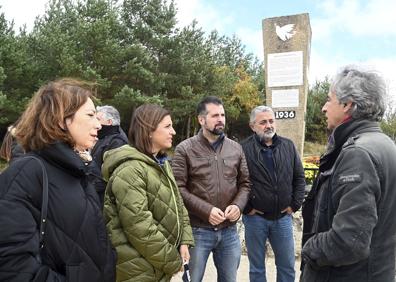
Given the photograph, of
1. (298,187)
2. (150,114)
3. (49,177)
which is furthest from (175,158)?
(49,177)

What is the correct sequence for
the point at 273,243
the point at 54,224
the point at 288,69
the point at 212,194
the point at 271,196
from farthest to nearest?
the point at 288,69 → the point at 273,243 → the point at 271,196 → the point at 212,194 → the point at 54,224

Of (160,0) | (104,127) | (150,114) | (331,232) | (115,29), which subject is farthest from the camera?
(160,0)

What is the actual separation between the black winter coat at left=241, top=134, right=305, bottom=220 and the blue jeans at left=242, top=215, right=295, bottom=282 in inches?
3.3

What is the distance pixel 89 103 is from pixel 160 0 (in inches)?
888

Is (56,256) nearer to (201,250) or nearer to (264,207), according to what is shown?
(201,250)

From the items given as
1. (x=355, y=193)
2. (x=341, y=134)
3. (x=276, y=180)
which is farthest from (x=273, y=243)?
(x=355, y=193)

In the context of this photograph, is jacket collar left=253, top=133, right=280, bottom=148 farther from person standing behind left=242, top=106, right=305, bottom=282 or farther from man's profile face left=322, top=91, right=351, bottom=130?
man's profile face left=322, top=91, right=351, bottom=130

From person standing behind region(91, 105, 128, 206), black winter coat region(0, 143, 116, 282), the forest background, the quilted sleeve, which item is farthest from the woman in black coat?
the forest background

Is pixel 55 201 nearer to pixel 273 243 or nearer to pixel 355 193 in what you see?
pixel 355 193

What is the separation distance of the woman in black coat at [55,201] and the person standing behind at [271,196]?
6.89ft

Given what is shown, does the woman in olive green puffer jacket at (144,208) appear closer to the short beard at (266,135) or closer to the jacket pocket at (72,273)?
the jacket pocket at (72,273)

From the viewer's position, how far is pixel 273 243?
3.91 m

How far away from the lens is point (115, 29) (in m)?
21.3

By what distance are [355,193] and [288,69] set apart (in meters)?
5.65
